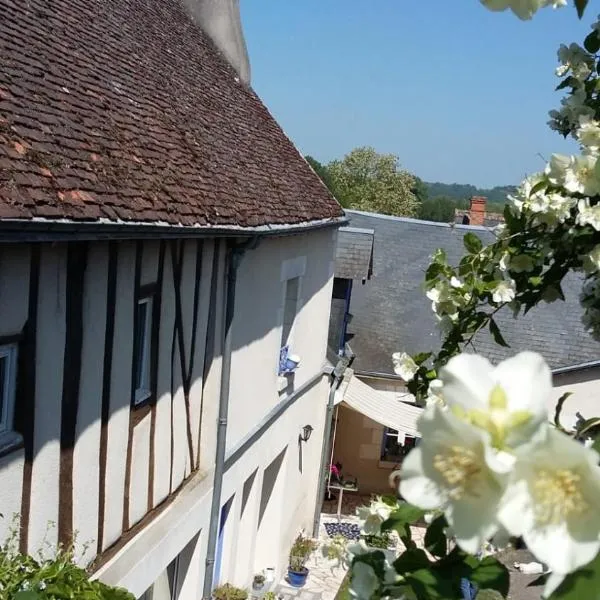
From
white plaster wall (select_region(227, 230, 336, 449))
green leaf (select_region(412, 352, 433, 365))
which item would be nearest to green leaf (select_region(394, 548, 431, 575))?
green leaf (select_region(412, 352, 433, 365))

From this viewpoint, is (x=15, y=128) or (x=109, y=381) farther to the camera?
(x=109, y=381)

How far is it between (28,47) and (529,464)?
6.49m

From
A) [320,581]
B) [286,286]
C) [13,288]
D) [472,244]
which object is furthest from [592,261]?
[320,581]

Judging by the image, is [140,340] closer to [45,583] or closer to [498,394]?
[45,583]

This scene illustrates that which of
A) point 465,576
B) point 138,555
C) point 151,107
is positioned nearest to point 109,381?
point 138,555

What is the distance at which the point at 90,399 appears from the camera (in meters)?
5.95

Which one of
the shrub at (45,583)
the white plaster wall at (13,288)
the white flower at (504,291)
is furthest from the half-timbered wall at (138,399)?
the white flower at (504,291)

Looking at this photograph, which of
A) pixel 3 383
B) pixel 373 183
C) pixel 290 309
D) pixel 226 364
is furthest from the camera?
pixel 373 183

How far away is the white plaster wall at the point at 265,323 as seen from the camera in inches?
383

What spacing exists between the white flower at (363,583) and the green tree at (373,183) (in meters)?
63.7

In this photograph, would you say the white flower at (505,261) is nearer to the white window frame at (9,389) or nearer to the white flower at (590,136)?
the white flower at (590,136)

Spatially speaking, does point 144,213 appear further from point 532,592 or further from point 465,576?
point 465,576

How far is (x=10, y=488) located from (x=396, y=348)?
627 inches

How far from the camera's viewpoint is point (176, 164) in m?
7.67
